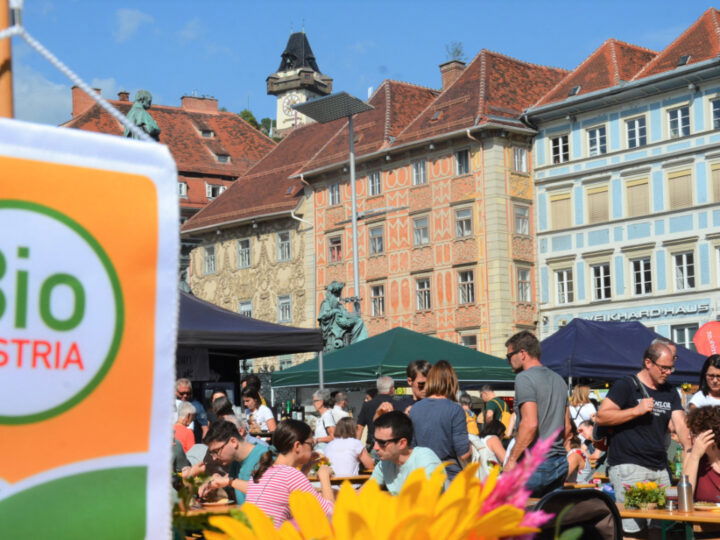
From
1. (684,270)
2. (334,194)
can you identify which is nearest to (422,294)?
(334,194)

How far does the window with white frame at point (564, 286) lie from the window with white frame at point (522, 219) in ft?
6.33

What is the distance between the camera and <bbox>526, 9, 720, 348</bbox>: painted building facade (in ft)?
127

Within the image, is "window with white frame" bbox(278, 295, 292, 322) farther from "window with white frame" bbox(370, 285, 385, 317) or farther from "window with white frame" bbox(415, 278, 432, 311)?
"window with white frame" bbox(415, 278, 432, 311)

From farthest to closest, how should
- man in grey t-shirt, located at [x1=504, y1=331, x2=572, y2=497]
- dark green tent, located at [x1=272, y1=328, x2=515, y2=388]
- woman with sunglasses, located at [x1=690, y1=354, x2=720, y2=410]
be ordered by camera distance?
dark green tent, located at [x1=272, y1=328, x2=515, y2=388] < woman with sunglasses, located at [x1=690, y1=354, x2=720, y2=410] < man in grey t-shirt, located at [x1=504, y1=331, x2=572, y2=497]

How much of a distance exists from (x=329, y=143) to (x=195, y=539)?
49.1m

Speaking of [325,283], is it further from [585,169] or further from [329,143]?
[585,169]

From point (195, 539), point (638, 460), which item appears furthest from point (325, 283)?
point (195, 539)

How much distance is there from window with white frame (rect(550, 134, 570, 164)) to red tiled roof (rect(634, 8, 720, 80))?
3.43 m

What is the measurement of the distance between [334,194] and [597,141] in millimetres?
11344

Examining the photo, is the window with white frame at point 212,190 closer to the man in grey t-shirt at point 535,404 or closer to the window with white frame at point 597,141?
the window with white frame at point 597,141

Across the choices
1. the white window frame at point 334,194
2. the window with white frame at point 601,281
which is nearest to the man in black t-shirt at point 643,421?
the window with white frame at point 601,281

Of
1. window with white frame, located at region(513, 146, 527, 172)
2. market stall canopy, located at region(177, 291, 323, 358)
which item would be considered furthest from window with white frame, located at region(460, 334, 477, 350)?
market stall canopy, located at region(177, 291, 323, 358)

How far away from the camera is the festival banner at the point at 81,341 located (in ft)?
4.42

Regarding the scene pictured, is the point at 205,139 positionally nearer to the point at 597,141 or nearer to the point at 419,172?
the point at 419,172
